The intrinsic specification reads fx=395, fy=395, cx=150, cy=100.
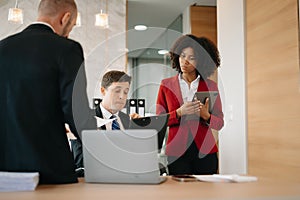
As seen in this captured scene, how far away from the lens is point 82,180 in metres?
1.26

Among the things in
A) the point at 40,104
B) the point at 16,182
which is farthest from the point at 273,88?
the point at 16,182

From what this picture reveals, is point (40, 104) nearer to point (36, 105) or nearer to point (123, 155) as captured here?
point (36, 105)

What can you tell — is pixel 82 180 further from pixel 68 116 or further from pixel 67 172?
pixel 68 116

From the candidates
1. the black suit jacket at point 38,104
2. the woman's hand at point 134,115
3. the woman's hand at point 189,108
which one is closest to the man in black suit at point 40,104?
the black suit jacket at point 38,104

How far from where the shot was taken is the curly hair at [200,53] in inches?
77.8

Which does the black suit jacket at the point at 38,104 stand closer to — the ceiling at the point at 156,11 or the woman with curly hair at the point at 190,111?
the woman with curly hair at the point at 190,111

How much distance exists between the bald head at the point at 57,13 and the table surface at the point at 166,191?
516 millimetres

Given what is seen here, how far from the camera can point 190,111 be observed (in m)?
1.79

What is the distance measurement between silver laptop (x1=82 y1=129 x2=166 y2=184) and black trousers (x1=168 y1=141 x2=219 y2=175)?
0.66 m

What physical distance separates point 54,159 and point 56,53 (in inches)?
12.1

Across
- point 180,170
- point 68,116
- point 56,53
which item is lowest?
point 180,170

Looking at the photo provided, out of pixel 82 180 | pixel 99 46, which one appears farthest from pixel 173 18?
pixel 82 180

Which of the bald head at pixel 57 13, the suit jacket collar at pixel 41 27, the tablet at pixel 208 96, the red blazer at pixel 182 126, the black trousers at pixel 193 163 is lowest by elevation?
the black trousers at pixel 193 163

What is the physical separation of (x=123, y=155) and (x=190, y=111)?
0.71 metres
